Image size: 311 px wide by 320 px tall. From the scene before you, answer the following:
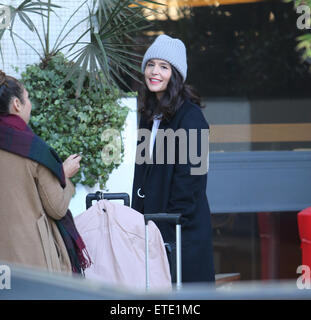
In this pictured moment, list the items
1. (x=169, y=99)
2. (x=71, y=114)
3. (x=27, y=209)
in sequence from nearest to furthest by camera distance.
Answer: (x=27, y=209)
(x=169, y=99)
(x=71, y=114)

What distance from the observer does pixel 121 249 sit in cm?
274

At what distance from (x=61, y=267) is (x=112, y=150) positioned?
2790 millimetres

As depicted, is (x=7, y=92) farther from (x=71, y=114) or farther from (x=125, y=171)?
(x=125, y=171)

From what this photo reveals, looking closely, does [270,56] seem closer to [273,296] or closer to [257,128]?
[257,128]

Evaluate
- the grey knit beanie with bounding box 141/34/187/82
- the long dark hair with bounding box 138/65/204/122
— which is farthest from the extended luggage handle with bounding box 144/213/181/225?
the grey knit beanie with bounding box 141/34/187/82

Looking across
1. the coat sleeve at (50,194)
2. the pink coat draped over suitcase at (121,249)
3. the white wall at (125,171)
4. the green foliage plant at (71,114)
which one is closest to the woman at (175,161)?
the pink coat draped over suitcase at (121,249)

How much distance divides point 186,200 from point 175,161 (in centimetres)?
19

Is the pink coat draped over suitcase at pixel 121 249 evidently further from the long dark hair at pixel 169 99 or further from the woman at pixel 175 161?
the long dark hair at pixel 169 99

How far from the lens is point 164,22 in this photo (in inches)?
254

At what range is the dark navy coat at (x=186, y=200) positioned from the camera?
3.23 metres

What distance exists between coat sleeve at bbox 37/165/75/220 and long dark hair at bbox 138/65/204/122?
3.15ft

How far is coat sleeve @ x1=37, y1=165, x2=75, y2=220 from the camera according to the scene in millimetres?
2535

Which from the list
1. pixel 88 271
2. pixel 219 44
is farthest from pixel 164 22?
pixel 88 271

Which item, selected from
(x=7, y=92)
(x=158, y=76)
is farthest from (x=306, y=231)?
(x=7, y=92)
